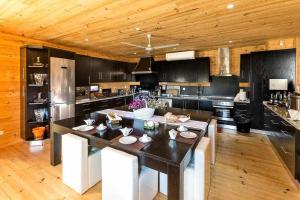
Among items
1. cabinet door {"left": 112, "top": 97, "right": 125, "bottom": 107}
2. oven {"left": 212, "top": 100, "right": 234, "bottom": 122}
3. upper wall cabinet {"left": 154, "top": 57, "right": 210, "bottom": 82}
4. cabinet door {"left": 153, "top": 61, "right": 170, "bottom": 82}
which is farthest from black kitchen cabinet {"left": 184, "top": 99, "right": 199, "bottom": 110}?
cabinet door {"left": 112, "top": 97, "right": 125, "bottom": 107}

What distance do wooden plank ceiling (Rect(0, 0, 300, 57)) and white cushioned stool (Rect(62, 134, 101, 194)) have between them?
5.98 feet

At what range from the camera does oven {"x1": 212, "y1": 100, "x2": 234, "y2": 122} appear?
15.4 feet

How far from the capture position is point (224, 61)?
496cm

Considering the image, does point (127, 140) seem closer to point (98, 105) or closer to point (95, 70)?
point (98, 105)

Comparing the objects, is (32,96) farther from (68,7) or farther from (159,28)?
(159,28)

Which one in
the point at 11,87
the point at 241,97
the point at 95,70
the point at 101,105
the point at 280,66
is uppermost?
the point at 95,70

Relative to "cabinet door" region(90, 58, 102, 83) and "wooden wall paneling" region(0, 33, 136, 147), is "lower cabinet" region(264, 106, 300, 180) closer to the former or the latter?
"cabinet door" region(90, 58, 102, 83)

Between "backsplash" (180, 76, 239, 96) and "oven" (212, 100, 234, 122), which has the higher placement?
"backsplash" (180, 76, 239, 96)

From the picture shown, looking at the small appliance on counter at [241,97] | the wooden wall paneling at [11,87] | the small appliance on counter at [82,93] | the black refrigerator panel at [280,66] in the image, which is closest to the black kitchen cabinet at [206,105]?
the small appliance on counter at [241,97]

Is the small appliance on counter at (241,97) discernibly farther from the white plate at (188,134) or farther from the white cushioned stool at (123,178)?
the white cushioned stool at (123,178)

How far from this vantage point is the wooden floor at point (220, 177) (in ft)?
6.79

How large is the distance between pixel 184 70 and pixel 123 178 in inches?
180

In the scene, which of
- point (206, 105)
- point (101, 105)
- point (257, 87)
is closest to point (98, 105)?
point (101, 105)

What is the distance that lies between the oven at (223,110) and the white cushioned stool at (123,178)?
360 centimetres
